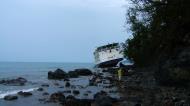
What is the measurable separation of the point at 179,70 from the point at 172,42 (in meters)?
5.12

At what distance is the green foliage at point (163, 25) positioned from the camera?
33531mm

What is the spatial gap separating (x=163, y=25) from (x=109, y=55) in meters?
50.6

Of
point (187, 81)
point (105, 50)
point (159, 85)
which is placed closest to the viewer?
point (187, 81)

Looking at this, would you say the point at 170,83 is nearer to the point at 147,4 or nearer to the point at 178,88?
the point at 178,88

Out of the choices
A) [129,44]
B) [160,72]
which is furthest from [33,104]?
[129,44]

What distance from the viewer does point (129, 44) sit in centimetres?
5562

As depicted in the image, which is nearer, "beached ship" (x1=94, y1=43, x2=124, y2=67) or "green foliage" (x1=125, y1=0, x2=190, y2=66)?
"green foliage" (x1=125, y1=0, x2=190, y2=66)

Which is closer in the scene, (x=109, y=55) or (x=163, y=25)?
(x=163, y=25)

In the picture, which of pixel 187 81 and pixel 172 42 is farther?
pixel 172 42

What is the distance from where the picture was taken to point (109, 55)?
8600 cm

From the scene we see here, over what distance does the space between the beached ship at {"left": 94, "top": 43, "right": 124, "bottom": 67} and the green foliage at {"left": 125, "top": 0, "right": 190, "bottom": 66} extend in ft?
133

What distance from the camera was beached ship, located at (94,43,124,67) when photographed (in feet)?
277

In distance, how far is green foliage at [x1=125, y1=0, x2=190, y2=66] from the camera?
110ft

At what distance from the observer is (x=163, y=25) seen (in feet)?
116
